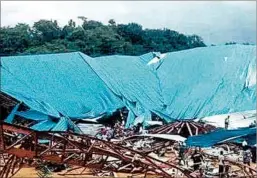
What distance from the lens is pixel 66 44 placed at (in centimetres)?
3209

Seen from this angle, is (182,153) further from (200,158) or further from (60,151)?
(60,151)

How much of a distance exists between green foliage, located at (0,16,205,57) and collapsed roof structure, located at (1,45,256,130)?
6507 mm

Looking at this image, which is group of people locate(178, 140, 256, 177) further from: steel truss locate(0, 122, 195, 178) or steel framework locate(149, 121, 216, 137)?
steel framework locate(149, 121, 216, 137)

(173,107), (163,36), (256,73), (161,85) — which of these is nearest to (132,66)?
(161,85)

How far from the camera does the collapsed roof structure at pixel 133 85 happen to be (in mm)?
21031

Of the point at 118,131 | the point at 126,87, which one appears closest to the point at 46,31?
the point at 126,87

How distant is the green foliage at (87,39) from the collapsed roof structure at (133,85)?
256 inches

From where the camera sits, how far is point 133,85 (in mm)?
24203

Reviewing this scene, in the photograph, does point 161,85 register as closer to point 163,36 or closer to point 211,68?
point 211,68

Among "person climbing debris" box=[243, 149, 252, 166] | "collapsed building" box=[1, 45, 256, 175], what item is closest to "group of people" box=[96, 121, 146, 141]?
"collapsed building" box=[1, 45, 256, 175]

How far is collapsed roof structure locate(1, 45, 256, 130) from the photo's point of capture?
2103 cm

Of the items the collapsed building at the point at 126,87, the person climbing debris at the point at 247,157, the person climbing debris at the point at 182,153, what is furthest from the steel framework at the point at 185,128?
the person climbing debris at the point at 182,153

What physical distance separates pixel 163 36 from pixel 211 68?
43.1 feet

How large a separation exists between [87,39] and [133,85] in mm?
9109
